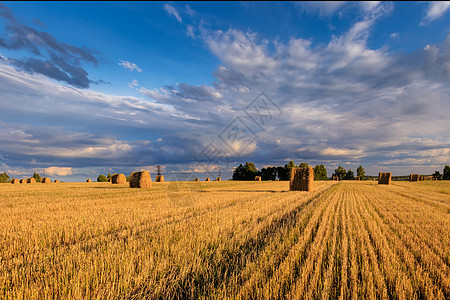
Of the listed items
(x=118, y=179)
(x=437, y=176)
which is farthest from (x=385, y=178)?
(x=437, y=176)

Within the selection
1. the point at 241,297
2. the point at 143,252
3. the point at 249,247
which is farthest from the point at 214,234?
the point at 241,297

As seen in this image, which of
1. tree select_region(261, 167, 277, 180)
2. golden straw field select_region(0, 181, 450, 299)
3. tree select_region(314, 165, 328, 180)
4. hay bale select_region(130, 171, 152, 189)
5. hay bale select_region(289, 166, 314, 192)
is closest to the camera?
golden straw field select_region(0, 181, 450, 299)

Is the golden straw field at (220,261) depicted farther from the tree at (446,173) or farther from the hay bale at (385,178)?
the tree at (446,173)

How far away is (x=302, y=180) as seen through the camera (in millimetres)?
22797

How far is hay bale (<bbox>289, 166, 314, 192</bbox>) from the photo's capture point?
22.4 m

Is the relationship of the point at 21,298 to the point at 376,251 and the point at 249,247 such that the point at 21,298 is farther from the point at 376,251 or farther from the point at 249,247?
the point at 376,251

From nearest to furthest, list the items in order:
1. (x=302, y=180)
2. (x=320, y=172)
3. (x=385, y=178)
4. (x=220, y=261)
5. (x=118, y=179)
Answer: (x=220, y=261) < (x=302, y=180) < (x=118, y=179) < (x=385, y=178) < (x=320, y=172)

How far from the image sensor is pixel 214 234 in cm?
577

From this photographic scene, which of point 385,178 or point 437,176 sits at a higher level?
point 385,178

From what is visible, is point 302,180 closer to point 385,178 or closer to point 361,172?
→ point 385,178

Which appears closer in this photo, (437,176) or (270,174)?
(437,176)

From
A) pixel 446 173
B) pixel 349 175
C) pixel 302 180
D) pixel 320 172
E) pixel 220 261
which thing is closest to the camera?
pixel 220 261

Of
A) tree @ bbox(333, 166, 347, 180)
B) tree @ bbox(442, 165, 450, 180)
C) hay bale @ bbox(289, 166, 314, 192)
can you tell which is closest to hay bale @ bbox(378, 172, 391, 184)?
hay bale @ bbox(289, 166, 314, 192)

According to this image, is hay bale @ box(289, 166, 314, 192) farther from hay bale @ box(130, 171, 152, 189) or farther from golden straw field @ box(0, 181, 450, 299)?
hay bale @ box(130, 171, 152, 189)
